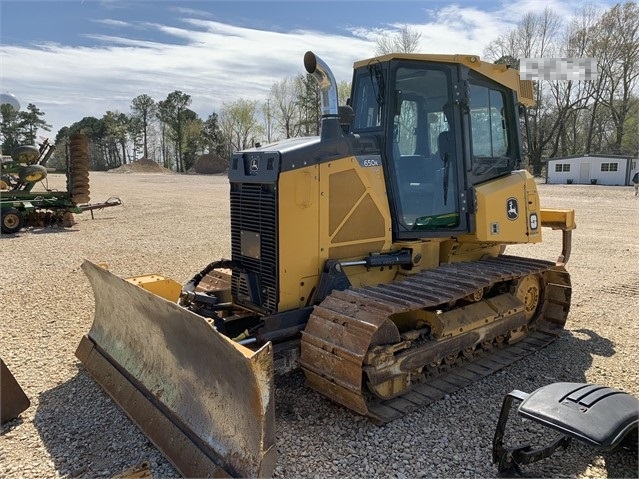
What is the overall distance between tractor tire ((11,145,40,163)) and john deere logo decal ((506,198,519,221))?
15.5 meters

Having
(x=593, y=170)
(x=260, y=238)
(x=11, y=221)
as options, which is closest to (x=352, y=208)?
(x=260, y=238)

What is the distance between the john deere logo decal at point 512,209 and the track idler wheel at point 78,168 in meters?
14.0

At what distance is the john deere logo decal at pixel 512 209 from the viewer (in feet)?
18.4

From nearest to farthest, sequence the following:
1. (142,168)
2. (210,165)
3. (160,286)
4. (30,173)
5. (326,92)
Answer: (326,92), (160,286), (30,173), (210,165), (142,168)

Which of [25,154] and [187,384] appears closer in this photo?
[187,384]

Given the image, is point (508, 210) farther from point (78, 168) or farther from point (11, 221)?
point (78, 168)

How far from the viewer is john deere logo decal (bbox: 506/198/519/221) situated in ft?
18.4

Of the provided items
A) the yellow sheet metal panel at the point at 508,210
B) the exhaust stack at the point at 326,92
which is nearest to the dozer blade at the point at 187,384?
the exhaust stack at the point at 326,92

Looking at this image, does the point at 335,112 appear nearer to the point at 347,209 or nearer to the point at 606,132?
the point at 347,209

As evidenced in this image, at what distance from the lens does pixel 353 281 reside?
489cm

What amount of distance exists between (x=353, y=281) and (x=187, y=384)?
5.92 feet

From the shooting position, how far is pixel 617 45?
3903 centimetres

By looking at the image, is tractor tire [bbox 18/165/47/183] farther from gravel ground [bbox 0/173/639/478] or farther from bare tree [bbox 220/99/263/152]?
bare tree [bbox 220/99/263/152]

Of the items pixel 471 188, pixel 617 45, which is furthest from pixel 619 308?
pixel 617 45
